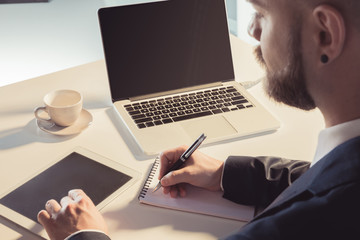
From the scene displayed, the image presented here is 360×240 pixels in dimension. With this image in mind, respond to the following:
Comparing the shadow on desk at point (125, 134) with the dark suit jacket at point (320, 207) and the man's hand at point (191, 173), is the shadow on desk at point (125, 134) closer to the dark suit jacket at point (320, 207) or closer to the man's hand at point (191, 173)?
the man's hand at point (191, 173)

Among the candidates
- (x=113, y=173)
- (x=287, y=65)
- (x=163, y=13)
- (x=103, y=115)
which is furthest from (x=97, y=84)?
(x=287, y=65)

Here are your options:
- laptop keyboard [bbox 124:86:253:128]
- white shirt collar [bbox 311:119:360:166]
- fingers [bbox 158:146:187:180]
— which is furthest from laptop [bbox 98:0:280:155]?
white shirt collar [bbox 311:119:360:166]

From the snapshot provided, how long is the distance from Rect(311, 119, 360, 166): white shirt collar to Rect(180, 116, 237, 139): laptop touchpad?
33 cm

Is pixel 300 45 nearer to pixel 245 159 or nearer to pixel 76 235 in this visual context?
pixel 245 159

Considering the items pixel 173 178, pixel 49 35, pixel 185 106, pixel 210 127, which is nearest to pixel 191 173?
pixel 173 178

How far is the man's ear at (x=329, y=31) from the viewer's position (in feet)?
2.39

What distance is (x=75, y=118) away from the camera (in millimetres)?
1207

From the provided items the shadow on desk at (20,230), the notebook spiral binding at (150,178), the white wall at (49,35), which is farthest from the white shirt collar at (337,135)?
the white wall at (49,35)

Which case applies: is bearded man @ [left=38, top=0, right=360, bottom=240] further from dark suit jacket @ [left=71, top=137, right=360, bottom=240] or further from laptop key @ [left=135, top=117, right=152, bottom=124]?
laptop key @ [left=135, top=117, right=152, bottom=124]

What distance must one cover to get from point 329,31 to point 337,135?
0.69 ft

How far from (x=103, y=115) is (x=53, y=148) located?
0.20m

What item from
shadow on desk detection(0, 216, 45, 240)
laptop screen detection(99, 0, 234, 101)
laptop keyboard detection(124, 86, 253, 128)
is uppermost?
laptop screen detection(99, 0, 234, 101)

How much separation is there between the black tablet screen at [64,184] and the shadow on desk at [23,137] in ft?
0.40

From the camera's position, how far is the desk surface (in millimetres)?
899
